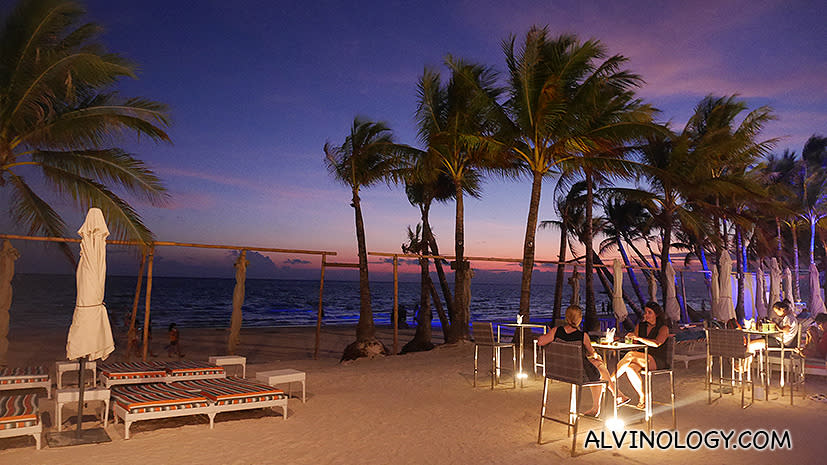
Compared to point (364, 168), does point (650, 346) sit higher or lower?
lower

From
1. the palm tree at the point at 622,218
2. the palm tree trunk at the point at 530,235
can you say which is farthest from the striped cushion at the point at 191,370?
the palm tree at the point at 622,218

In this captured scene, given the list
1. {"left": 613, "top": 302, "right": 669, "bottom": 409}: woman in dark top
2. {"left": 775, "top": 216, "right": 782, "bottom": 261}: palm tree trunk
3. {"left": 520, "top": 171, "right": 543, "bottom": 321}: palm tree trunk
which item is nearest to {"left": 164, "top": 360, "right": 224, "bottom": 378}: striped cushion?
{"left": 613, "top": 302, "right": 669, "bottom": 409}: woman in dark top

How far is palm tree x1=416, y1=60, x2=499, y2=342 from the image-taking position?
550 inches

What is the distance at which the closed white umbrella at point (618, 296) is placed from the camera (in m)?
14.6

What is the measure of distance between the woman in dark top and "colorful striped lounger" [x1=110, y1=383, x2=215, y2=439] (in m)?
5.14

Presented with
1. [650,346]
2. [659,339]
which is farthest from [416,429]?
[659,339]

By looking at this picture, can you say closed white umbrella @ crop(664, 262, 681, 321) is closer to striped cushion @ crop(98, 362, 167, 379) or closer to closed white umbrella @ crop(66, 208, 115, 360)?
striped cushion @ crop(98, 362, 167, 379)

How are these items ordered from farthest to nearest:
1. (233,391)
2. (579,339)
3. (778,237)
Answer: (778,237)
(233,391)
(579,339)

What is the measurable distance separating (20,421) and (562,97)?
1134 cm

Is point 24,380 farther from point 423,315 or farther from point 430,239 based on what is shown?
point 430,239

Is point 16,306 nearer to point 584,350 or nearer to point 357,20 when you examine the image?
point 357,20

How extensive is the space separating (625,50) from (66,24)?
12060mm

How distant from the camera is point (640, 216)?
88.3 ft

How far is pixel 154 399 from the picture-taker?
610 cm
